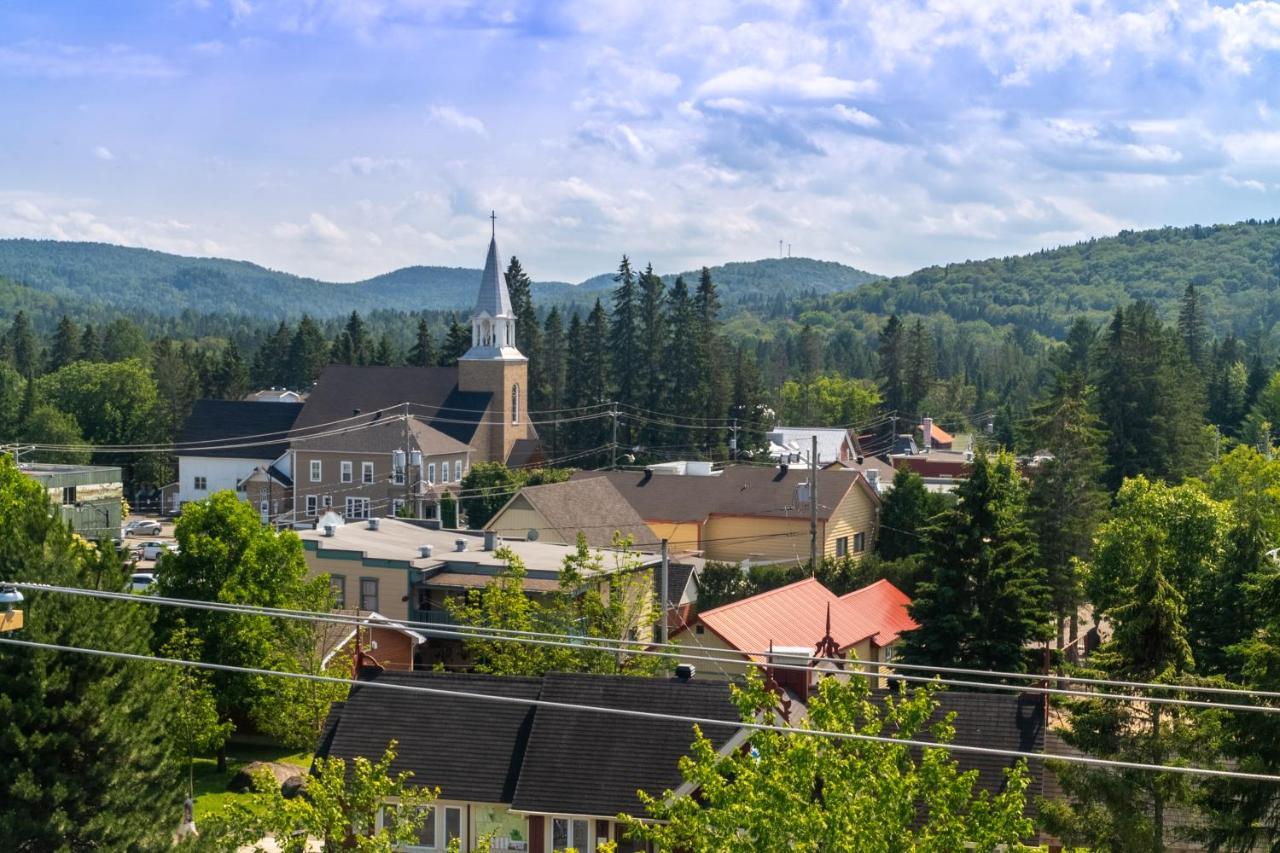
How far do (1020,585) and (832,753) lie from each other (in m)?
20.6

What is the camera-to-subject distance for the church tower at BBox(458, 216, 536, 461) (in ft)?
300

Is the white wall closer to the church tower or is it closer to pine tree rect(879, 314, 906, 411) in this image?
the church tower

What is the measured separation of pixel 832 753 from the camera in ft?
61.3

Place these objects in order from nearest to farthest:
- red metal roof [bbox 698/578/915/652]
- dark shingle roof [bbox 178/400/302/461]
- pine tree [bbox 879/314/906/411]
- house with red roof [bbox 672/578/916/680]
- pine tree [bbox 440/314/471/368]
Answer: house with red roof [bbox 672/578/916/680]
red metal roof [bbox 698/578/915/652]
dark shingle roof [bbox 178/400/302/461]
pine tree [bbox 440/314/471/368]
pine tree [bbox 879/314/906/411]

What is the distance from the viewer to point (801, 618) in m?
41.5

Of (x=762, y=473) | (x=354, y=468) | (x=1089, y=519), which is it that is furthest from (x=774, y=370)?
(x=1089, y=519)

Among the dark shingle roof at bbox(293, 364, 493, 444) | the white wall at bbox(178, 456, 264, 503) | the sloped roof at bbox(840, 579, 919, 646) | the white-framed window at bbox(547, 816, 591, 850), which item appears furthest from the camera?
the white wall at bbox(178, 456, 264, 503)

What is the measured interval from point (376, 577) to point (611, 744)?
66.8 ft

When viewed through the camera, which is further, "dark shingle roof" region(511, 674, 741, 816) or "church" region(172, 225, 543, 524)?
"church" region(172, 225, 543, 524)

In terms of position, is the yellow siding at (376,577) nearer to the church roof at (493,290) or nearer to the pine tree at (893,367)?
the church roof at (493,290)

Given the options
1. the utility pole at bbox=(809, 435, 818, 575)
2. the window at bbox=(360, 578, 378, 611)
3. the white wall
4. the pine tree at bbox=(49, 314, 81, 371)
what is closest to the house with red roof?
the utility pole at bbox=(809, 435, 818, 575)

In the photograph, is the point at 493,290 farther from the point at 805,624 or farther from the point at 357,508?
the point at 805,624

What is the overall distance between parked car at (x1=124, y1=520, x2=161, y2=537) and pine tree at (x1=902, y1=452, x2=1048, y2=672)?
5576 cm

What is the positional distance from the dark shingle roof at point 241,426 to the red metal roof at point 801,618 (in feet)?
177
